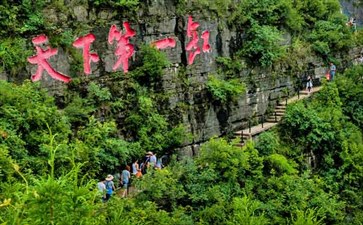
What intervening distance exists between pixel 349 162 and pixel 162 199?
611cm

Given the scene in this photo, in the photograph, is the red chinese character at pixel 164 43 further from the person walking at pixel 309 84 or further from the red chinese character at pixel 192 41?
the person walking at pixel 309 84

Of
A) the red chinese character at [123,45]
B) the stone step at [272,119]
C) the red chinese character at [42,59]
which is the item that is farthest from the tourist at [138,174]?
the stone step at [272,119]

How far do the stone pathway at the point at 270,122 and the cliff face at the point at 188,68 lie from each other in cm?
23

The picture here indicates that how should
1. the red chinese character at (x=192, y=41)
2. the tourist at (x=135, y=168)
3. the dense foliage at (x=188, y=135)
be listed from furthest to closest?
the red chinese character at (x=192, y=41)
the tourist at (x=135, y=168)
the dense foliage at (x=188, y=135)

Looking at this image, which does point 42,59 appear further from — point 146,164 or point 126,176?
point 146,164

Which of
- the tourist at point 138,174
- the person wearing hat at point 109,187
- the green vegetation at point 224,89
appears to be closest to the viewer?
the person wearing hat at point 109,187

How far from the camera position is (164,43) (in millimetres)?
13102

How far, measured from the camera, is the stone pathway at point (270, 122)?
14164 millimetres

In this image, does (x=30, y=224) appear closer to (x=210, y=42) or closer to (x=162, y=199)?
(x=162, y=199)

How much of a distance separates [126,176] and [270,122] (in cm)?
538

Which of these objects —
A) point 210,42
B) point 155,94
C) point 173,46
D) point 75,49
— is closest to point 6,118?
point 75,49

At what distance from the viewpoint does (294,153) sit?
1451 cm

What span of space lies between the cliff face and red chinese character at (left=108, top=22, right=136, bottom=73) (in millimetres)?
101

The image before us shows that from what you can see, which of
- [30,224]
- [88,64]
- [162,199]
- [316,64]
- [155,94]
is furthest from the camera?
[316,64]
